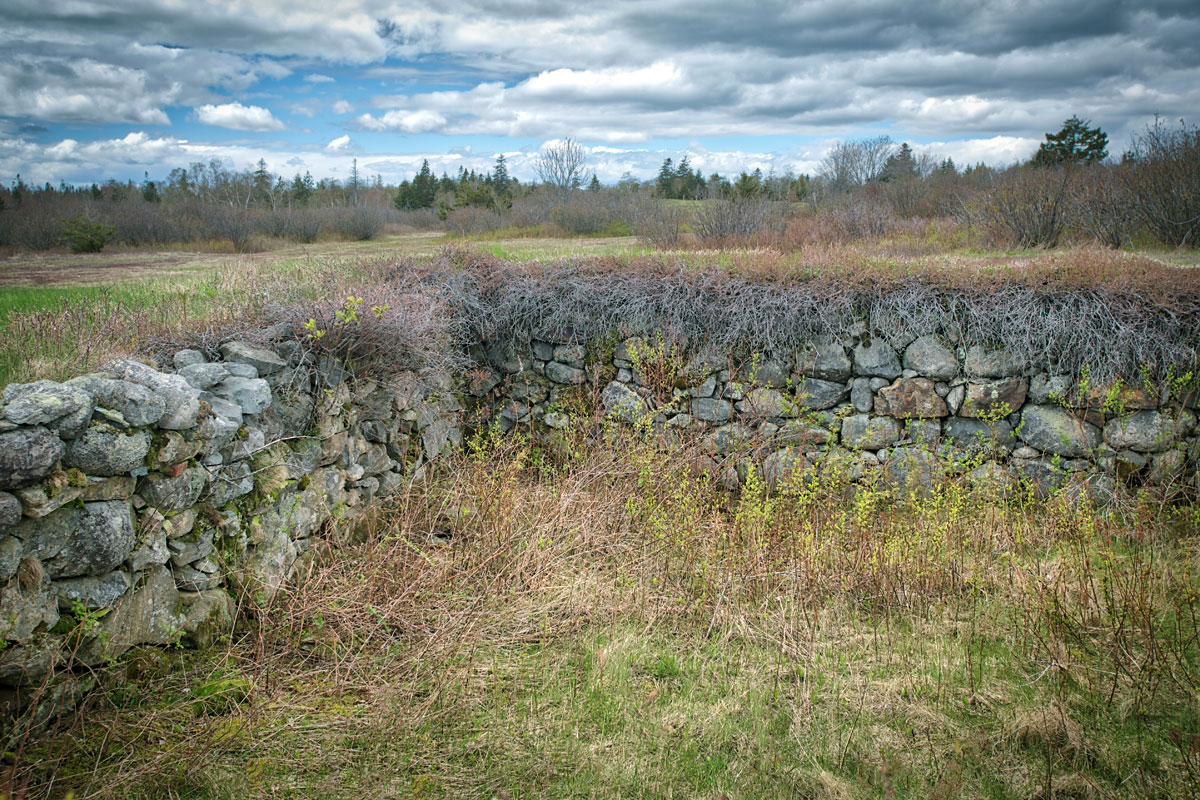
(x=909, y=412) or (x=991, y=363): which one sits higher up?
(x=991, y=363)

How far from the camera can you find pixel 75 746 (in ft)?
8.50

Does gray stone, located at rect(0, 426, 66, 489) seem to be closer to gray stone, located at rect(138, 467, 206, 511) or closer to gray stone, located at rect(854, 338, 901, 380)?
gray stone, located at rect(138, 467, 206, 511)

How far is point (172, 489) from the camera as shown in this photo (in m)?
3.20

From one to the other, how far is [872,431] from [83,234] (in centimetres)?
1890

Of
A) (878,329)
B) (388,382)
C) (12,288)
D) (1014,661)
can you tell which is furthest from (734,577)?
(12,288)

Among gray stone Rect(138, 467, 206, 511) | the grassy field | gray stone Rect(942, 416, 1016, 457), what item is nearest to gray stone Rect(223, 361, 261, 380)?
gray stone Rect(138, 467, 206, 511)

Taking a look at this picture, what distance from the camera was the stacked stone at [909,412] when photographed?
20.3 feet

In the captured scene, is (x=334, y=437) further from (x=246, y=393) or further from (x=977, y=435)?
(x=977, y=435)

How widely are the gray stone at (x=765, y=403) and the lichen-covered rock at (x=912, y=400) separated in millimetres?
980

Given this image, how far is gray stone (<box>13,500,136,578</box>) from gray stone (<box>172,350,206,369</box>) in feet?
4.90

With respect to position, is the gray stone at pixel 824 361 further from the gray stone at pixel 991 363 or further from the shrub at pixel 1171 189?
the shrub at pixel 1171 189

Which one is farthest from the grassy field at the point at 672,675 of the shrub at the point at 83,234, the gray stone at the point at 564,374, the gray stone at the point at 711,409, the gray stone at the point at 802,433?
the shrub at the point at 83,234

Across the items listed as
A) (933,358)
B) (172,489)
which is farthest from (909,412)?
(172,489)

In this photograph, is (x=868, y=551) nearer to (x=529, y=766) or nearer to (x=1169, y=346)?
(x=529, y=766)
